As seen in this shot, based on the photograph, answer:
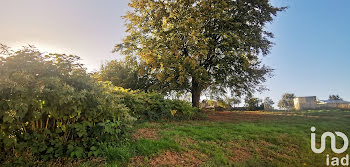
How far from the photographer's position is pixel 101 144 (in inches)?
154

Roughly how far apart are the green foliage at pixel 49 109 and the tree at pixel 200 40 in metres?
7.23

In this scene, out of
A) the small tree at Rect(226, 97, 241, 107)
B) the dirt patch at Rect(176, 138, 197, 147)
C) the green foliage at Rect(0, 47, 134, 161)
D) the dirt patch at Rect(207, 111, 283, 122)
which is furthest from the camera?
the small tree at Rect(226, 97, 241, 107)

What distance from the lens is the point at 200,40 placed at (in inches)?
471

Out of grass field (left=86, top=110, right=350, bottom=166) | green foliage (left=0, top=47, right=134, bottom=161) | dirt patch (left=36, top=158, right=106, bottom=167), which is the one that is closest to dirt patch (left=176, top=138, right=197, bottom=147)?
grass field (left=86, top=110, right=350, bottom=166)

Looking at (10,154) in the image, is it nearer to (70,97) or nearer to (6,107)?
(6,107)

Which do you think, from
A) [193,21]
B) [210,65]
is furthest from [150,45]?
[210,65]

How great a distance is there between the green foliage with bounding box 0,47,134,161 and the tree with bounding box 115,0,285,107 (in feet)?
23.7

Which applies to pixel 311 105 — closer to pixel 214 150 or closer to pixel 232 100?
pixel 232 100

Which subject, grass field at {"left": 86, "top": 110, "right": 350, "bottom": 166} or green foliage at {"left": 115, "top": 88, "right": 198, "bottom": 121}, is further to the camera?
green foliage at {"left": 115, "top": 88, "right": 198, "bottom": 121}

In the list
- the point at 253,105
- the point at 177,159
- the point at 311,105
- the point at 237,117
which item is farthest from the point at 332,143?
the point at 311,105

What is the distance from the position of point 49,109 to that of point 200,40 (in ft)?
32.7

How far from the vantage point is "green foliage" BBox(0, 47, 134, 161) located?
308 centimetres

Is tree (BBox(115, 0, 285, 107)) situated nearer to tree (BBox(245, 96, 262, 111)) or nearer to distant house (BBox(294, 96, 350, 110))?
tree (BBox(245, 96, 262, 111))

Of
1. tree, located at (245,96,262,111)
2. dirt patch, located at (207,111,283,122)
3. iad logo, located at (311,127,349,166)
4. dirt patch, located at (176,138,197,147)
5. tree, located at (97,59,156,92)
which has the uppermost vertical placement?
tree, located at (97,59,156,92)
